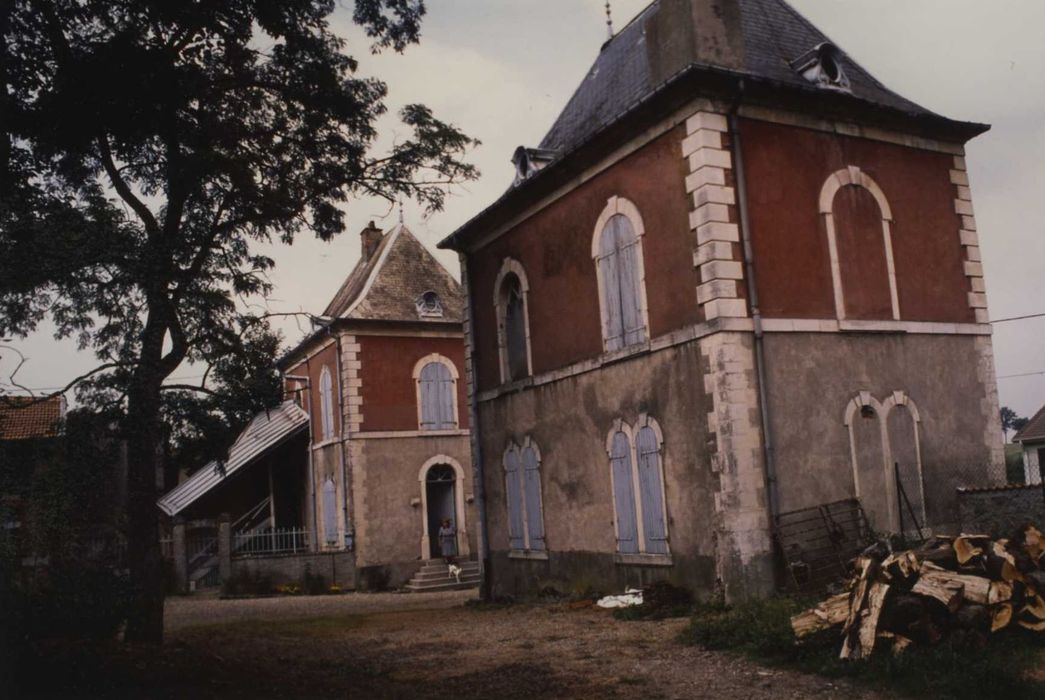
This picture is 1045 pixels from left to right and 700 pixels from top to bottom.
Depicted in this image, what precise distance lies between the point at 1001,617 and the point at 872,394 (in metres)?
5.41

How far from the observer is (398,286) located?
2591cm

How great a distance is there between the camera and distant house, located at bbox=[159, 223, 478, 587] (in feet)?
78.2

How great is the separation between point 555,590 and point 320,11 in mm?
9301

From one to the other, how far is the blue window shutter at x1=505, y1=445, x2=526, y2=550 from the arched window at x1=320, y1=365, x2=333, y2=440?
9.80m

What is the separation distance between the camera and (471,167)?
14.0m

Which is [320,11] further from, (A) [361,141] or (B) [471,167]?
(B) [471,167]

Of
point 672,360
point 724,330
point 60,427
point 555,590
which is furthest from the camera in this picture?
point 555,590

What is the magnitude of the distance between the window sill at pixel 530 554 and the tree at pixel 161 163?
5.99 metres

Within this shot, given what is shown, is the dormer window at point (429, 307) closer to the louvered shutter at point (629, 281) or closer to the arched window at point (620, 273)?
the arched window at point (620, 273)

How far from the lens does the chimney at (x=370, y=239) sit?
2795 cm

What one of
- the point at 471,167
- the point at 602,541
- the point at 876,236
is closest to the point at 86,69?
the point at 471,167

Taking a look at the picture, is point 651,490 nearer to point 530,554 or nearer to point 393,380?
point 530,554

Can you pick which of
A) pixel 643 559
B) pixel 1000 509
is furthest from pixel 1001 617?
pixel 643 559

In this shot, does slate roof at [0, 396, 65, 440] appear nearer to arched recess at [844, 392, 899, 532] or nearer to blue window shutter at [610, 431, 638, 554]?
blue window shutter at [610, 431, 638, 554]
